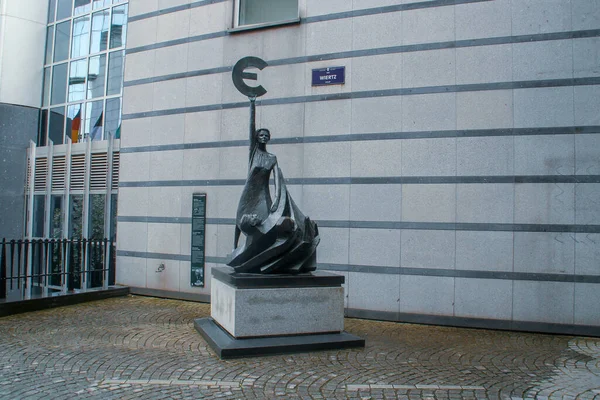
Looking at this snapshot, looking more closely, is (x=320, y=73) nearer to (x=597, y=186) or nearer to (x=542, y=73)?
(x=542, y=73)

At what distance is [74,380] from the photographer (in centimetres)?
513

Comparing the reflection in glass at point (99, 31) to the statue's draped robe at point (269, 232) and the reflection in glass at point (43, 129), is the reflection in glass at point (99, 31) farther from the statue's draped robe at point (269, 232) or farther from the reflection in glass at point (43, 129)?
the statue's draped robe at point (269, 232)

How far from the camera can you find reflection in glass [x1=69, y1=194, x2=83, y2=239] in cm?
1346

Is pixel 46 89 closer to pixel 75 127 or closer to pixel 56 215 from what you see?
pixel 75 127

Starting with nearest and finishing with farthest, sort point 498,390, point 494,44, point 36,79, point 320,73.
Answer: point 498,390, point 494,44, point 320,73, point 36,79

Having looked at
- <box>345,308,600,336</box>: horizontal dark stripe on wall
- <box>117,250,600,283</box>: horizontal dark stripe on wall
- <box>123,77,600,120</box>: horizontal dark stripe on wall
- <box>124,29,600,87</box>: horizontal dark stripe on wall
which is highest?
<box>124,29,600,87</box>: horizontal dark stripe on wall

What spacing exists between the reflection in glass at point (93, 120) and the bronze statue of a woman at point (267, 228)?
8034mm

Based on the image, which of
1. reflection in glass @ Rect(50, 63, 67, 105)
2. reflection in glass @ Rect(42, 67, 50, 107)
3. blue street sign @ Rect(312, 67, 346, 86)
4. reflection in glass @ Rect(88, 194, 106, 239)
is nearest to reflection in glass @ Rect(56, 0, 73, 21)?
reflection in glass @ Rect(50, 63, 67, 105)

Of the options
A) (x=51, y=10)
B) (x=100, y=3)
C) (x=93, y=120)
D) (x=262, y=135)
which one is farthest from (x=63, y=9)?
(x=262, y=135)

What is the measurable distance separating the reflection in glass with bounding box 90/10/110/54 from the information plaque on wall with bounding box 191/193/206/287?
251 inches

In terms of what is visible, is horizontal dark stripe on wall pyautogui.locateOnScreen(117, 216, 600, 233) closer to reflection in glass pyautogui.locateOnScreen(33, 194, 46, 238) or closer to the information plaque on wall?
the information plaque on wall

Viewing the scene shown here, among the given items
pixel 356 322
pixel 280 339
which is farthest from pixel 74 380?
pixel 356 322

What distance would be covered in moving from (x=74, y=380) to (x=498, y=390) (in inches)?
168

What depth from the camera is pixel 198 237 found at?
10.8 metres
